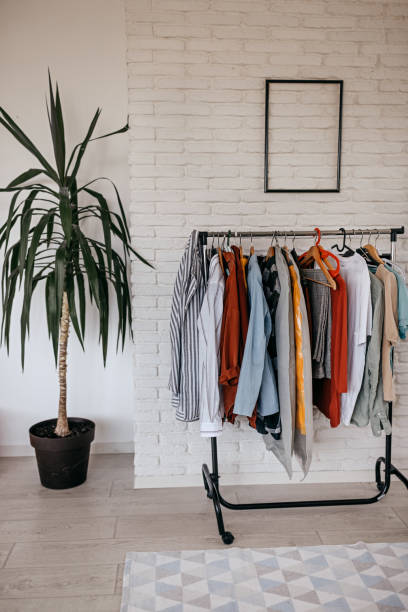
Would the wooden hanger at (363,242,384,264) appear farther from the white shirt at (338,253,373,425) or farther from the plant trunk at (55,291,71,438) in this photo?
the plant trunk at (55,291,71,438)

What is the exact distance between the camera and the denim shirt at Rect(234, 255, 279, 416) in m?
2.07

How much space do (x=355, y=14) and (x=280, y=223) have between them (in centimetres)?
109

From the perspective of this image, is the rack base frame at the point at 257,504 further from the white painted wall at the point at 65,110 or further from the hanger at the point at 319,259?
the white painted wall at the point at 65,110

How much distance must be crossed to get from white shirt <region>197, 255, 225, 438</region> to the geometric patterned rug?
51 cm

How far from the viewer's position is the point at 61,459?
265 cm

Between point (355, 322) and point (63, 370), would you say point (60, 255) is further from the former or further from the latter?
point (355, 322)

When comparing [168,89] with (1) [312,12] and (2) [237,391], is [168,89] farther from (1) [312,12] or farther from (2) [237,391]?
(2) [237,391]

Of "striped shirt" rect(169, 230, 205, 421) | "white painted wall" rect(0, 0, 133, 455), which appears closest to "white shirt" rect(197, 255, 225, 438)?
"striped shirt" rect(169, 230, 205, 421)

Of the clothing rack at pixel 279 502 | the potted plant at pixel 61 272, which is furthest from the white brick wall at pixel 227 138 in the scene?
the clothing rack at pixel 279 502

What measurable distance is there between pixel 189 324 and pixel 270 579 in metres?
1.05

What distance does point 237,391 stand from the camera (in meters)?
2.10

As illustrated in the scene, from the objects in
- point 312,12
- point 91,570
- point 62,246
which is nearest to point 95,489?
point 91,570

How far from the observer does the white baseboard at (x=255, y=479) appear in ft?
8.90

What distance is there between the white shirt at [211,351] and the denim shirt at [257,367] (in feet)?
0.40
